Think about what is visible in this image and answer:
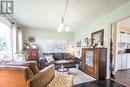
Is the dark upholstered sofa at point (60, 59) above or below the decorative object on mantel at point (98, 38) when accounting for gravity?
below

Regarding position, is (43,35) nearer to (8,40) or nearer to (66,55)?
(66,55)

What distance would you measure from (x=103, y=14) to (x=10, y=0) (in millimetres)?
3272

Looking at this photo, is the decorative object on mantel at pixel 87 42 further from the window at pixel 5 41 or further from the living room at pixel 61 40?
the window at pixel 5 41

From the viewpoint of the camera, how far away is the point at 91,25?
5266 millimetres

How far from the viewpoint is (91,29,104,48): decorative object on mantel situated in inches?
175

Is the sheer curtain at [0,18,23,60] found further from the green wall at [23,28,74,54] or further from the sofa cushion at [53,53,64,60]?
the sofa cushion at [53,53,64,60]

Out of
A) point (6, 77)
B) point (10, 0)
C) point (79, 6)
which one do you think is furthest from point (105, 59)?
point (10, 0)

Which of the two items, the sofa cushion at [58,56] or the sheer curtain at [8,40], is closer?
the sheer curtain at [8,40]

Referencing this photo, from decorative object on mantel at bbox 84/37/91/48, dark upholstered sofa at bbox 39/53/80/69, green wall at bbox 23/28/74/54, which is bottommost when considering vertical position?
dark upholstered sofa at bbox 39/53/80/69

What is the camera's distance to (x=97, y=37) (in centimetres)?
479

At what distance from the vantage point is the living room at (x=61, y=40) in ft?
7.88

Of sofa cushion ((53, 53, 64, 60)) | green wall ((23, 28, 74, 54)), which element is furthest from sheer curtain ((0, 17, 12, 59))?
sofa cushion ((53, 53, 64, 60))

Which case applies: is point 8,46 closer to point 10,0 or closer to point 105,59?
point 10,0

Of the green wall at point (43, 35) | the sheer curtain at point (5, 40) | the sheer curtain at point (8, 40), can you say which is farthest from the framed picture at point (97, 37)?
the sheer curtain at point (5, 40)
